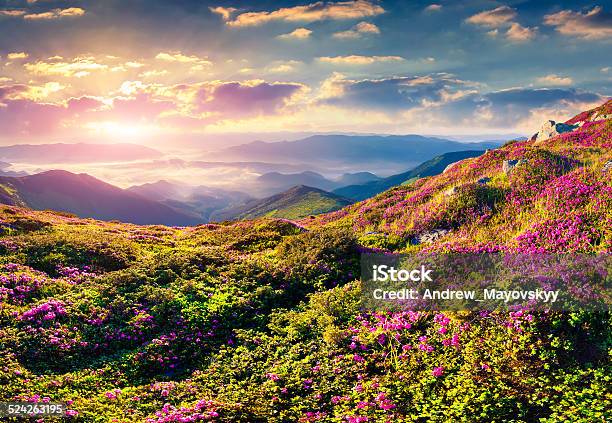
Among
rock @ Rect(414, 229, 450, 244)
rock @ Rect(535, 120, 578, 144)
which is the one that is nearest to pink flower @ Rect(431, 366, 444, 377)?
rock @ Rect(414, 229, 450, 244)

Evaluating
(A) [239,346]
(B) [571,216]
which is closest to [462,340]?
(A) [239,346]

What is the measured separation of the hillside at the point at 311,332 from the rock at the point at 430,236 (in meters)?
0.14

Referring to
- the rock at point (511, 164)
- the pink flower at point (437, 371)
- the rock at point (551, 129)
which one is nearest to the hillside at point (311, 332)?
the pink flower at point (437, 371)

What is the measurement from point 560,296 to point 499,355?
10.4 ft

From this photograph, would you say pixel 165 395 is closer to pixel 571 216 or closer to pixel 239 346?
pixel 239 346

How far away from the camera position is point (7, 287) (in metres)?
18.1

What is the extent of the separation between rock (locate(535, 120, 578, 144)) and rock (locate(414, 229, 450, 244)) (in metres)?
35.6

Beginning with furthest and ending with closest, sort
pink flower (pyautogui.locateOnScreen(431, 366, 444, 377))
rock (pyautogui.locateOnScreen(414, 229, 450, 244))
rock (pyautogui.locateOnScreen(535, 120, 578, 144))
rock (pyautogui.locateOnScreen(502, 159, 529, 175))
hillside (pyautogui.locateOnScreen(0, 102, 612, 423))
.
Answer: rock (pyautogui.locateOnScreen(535, 120, 578, 144)), rock (pyautogui.locateOnScreen(502, 159, 529, 175)), rock (pyautogui.locateOnScreen(414, 229, 450, 244)), pink flower (pyautogui.locateOnScreen(431, 366, 444, 377)), hillside (pyautogui.locateOnScreen(0, 102, 612, 423))

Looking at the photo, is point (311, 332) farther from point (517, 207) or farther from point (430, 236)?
point (517, 207)

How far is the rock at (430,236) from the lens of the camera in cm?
2302

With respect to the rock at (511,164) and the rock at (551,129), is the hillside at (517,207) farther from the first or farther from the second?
the rock at (551,129)

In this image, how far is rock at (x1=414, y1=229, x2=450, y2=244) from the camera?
75.5 ft

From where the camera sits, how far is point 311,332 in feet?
52.1

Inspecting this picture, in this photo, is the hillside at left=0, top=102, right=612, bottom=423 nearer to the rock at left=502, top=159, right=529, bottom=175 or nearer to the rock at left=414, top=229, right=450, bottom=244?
the rock at left=414, top=229, right=450, bottom=244
